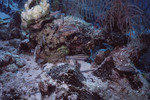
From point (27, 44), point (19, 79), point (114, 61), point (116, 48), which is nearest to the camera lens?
point (19, 79)

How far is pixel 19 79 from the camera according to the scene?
277 centimetres

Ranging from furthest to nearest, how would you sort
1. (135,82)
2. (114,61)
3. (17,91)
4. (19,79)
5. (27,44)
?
(27,44)
(114,61)
(135,82)
(19,79)
(17,91)

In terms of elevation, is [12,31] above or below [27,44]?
above

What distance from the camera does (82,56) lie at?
3256 mm

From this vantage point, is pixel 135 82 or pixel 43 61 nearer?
pixel 135 82

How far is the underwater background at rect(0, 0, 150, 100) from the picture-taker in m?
2.33

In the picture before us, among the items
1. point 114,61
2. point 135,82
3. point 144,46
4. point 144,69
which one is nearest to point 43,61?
point 114,61

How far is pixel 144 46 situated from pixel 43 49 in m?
3.82

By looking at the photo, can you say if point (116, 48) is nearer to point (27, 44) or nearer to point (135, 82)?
point (135, 82)

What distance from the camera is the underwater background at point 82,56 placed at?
2.33 meters

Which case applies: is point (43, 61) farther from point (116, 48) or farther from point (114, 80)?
point (116, 48)

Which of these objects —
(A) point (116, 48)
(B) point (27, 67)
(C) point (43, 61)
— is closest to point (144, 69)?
(A) point (116, 48)

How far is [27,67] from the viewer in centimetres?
347

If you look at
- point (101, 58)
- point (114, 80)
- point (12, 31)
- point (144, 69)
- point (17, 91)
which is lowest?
point (144, 69)
